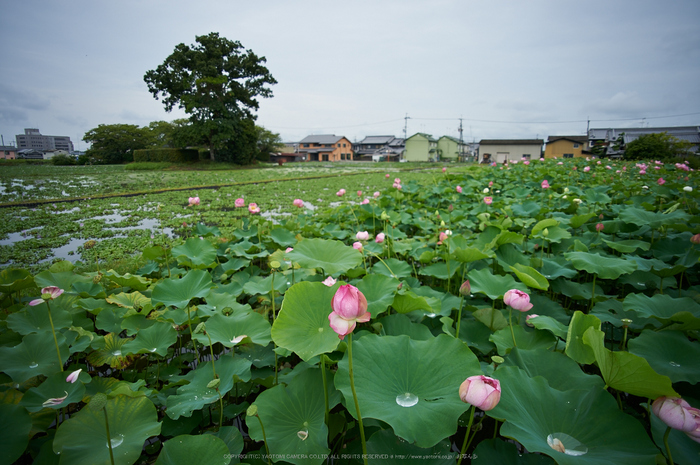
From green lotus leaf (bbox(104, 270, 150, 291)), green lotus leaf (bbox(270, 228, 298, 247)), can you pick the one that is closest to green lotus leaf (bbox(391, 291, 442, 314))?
green lotus leaf (bbox(270, 228, 298, 247))

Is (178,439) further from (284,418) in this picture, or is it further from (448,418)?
(448,418)

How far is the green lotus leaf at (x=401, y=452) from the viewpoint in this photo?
0.67m

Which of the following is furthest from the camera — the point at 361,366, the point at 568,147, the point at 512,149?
the point at 512,149

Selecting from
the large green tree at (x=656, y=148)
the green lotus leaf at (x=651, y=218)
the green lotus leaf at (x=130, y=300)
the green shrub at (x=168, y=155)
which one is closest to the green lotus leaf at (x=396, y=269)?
the green lotus leaf at (x=130, y=300)

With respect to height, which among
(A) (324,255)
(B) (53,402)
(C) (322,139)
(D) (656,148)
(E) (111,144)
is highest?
(C) (322,139)

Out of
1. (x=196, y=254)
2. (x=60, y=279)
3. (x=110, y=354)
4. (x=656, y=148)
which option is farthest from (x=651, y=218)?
(x=656, y=148)

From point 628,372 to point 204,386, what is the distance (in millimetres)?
1087

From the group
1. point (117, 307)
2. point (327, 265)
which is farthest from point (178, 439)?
point (117, 307)

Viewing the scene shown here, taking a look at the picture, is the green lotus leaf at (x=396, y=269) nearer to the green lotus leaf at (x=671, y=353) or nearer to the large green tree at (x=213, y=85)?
the green lotus leaf at (x=671, y=353)

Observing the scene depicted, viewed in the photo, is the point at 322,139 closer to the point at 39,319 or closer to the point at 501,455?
the point at 39,319

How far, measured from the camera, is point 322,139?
136ft

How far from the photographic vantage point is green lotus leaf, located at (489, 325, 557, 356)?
103 centimetres

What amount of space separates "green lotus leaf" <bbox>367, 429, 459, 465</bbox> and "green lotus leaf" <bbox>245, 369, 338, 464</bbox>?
0.11 metres

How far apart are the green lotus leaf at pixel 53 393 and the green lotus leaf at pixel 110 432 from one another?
0.18 metres
